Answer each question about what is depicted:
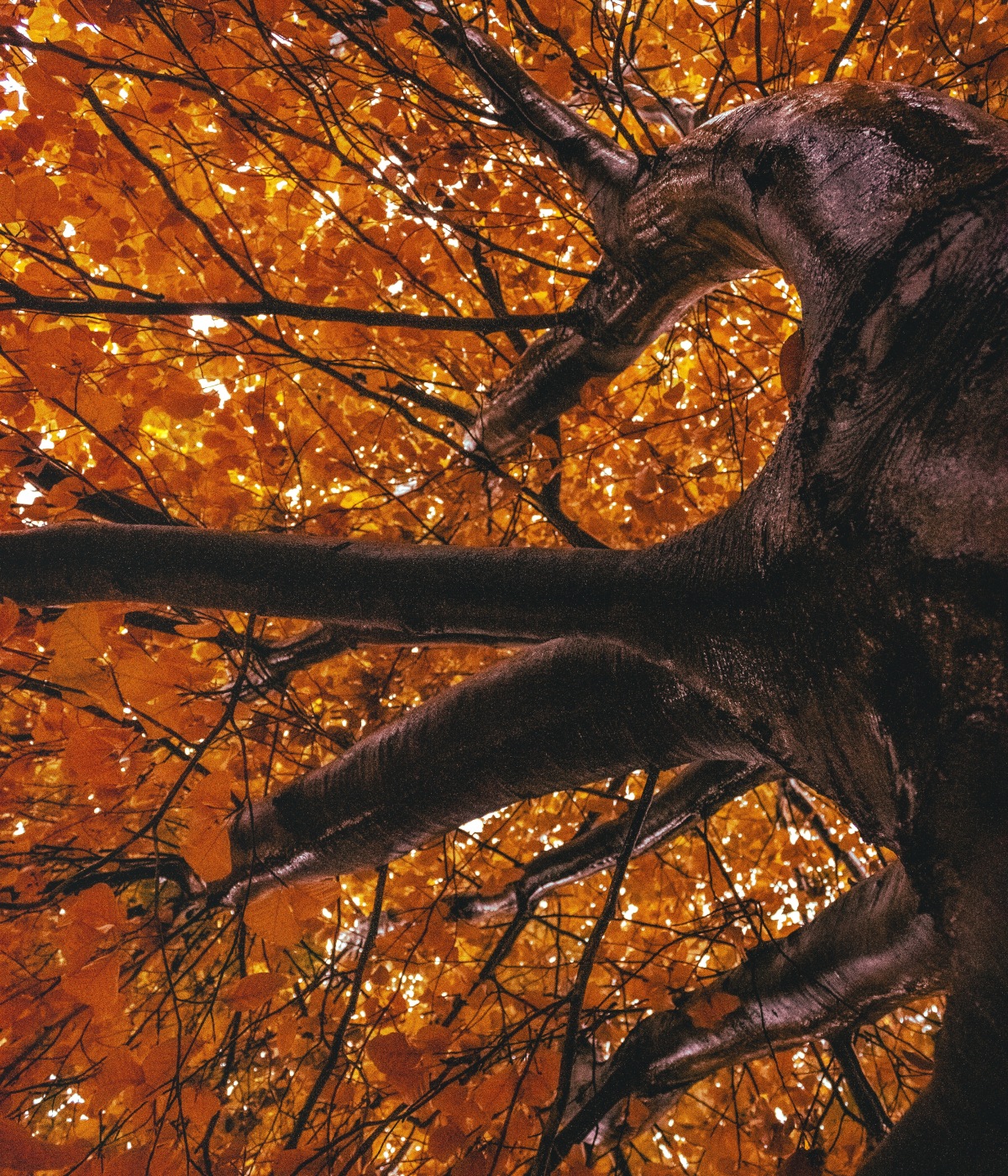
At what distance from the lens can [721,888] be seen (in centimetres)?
504

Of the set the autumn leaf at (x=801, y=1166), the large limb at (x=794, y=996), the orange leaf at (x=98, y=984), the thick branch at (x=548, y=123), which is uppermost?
the thick branch at (x=548, y=123)

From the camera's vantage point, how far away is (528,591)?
45.0 inches

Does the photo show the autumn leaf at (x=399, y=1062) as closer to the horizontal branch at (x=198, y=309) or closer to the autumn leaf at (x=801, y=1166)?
the autumn leaf at (x=801, y=1166)

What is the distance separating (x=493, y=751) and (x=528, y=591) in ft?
1.80

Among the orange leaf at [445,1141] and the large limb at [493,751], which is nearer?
the large limb at [493,751]

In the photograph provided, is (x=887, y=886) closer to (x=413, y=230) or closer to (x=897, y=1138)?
(x=897, y=1138)

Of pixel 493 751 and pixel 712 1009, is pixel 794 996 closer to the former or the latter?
pixel 712 1009

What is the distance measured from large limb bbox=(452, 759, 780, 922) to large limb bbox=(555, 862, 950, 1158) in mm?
464

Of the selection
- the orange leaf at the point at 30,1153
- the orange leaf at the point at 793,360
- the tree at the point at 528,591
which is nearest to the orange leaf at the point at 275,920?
the tree at the point at 528,591

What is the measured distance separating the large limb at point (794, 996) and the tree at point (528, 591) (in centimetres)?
2

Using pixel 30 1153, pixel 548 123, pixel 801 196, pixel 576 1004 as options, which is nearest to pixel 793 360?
pixel 801 196

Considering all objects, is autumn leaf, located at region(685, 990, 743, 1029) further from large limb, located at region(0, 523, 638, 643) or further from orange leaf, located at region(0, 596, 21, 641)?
orange leaf, located at region(0, 596, 21, 641)

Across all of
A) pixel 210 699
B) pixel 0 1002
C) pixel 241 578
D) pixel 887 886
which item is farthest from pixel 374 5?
pixel 0 1002

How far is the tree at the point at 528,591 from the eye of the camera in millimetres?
630
